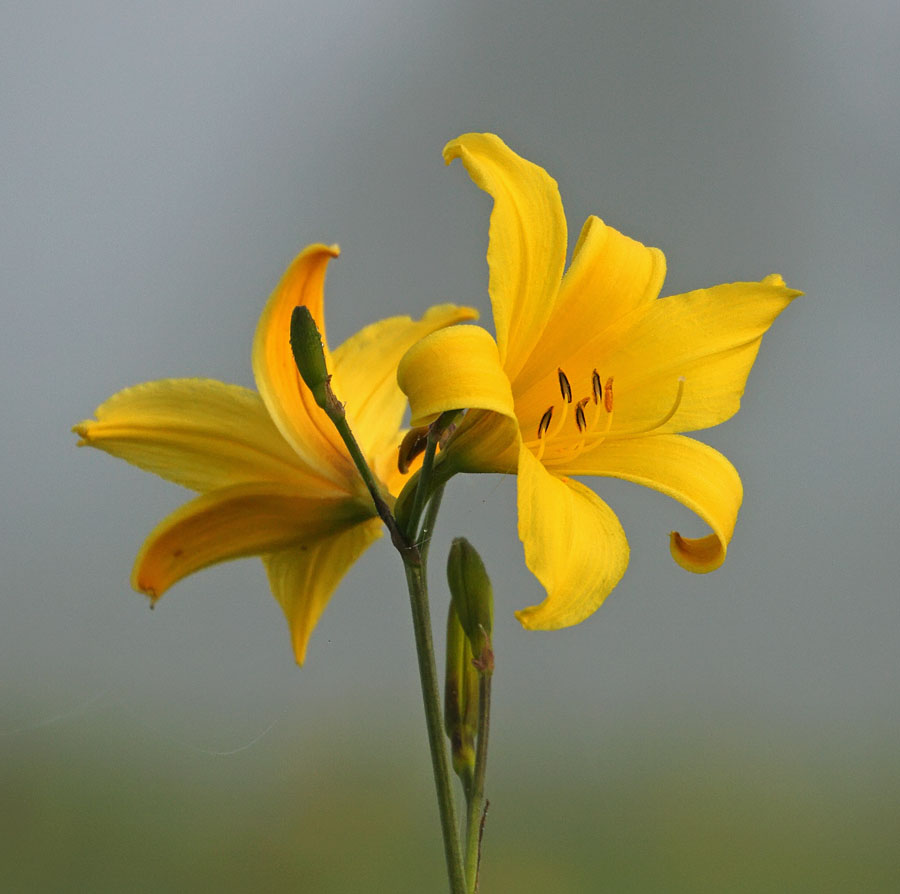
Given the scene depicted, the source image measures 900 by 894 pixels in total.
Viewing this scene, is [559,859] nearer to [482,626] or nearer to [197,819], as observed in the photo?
[197,819]

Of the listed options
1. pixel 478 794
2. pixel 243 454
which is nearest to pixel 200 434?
pixel 243 454

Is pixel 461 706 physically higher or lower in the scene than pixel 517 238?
lower

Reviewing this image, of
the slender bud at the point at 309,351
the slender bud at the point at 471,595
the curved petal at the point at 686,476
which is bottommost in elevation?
the slender bud at the point at 471,595

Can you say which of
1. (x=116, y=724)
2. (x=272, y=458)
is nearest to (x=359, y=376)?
(x=272, y=458)

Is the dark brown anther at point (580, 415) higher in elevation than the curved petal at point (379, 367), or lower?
lower

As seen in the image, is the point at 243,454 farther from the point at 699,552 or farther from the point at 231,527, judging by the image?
the point at 699,552
